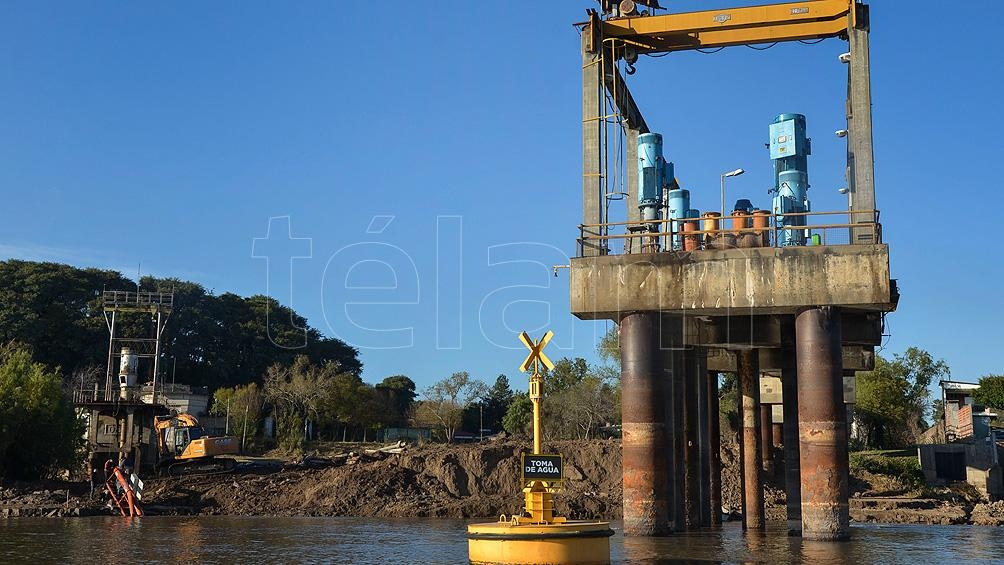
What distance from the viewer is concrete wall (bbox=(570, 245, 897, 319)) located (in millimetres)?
30969

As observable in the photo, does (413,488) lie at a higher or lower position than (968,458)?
lower

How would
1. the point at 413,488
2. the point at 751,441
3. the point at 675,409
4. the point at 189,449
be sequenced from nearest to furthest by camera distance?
the point at 675,409, the point at 751,441, the point at 413,488, the point at 189,449

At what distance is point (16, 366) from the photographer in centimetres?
6016

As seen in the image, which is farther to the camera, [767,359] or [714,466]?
[767,359]

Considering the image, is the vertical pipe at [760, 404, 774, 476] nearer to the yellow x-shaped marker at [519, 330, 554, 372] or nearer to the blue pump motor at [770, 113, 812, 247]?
the blue pump motor at [770, 113, 812, 247]

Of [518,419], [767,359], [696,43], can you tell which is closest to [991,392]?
[518,419]

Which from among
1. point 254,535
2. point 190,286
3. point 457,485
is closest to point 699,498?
point 254,535

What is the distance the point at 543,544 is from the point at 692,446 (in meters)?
18.6

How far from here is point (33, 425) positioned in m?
59.7

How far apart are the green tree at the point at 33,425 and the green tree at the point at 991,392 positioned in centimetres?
8443

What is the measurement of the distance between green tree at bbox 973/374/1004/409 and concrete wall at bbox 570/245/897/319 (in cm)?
7734

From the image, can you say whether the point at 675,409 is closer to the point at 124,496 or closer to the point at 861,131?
the point at 861,131

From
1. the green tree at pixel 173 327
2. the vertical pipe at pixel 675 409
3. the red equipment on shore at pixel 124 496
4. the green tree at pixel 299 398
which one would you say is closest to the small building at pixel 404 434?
the green tree at pixel 299 398

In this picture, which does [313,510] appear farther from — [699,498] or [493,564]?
[493,564]
